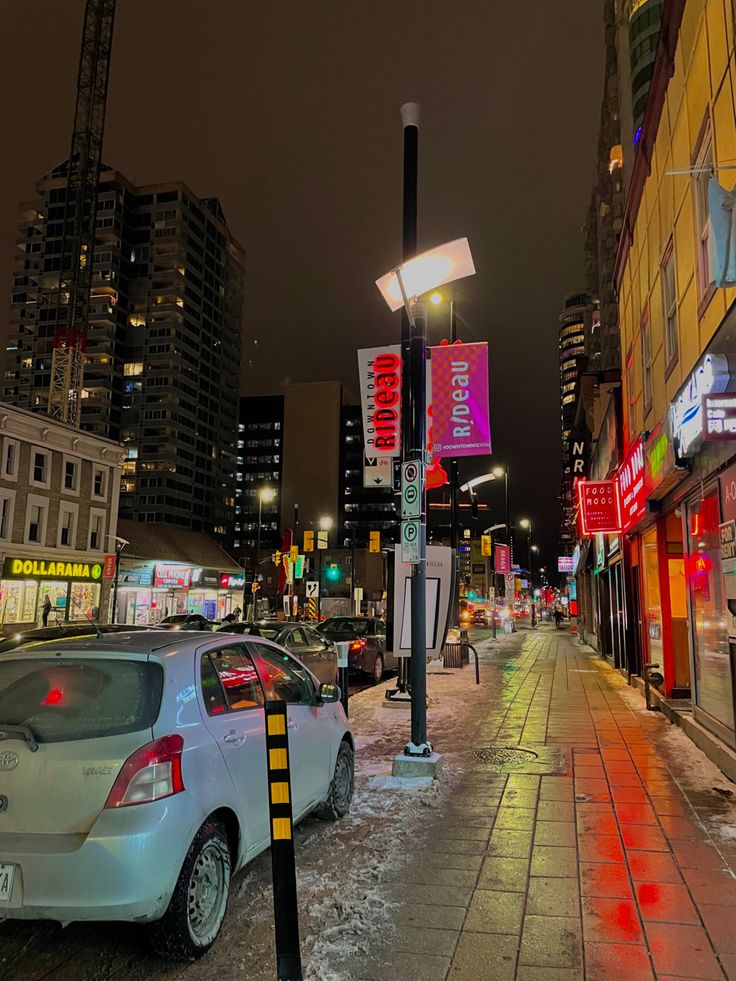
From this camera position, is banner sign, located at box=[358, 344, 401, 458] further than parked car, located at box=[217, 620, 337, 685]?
No

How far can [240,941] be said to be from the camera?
3.88 meters

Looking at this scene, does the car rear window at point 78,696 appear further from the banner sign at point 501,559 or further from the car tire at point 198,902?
the banner sign at point 501,559

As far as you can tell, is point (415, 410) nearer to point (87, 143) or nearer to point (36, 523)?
point (36, 523)

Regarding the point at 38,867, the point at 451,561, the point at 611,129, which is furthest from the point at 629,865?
the point at 611,129

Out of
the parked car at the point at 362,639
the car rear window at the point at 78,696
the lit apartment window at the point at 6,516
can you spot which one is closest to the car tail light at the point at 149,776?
the car rear window at the point at 78,696

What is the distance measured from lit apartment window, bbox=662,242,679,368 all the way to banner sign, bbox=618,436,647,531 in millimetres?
1889

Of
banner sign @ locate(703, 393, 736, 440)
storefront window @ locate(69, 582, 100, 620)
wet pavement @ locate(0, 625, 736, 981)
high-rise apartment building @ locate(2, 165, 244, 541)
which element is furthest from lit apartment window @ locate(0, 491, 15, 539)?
high-rise apartment building @ locate(2, 165, 244, 541)

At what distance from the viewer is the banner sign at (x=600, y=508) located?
1719 cm

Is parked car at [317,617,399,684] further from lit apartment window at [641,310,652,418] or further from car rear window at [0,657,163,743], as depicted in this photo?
car rear window at [0,657,163,743]

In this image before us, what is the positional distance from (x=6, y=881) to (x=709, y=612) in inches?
313

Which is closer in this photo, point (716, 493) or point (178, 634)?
point (178, 634)

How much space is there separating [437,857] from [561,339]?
607 feet

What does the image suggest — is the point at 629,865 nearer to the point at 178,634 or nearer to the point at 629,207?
the point at 178,634

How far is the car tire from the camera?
11.7 ft
